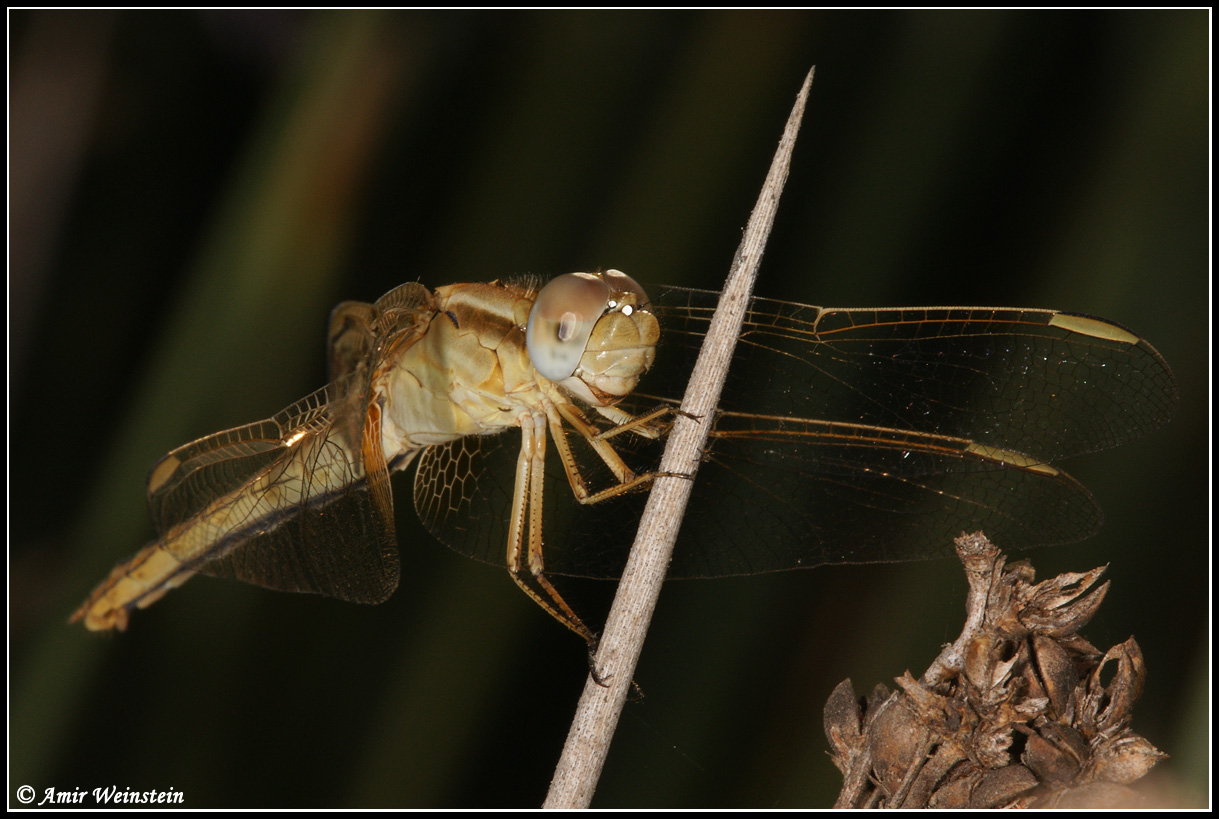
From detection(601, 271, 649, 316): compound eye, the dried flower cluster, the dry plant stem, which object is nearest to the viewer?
the dried flower cluster

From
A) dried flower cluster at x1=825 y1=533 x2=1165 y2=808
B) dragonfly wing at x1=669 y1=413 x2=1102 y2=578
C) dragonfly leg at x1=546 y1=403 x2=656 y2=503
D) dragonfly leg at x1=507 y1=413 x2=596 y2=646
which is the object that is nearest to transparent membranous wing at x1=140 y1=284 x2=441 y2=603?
dragonfly leg at x1=507 y1=413 x2=596 y2=646

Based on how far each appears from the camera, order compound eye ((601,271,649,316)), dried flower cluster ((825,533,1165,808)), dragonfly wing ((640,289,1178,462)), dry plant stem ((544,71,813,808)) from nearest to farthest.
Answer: dried flower cluster ((825,533,1165,808)), dry plant stem ((544,71,813,808)), dragonfly wing ((640,289,1178,462)), compound eye ((601,271,649,316))

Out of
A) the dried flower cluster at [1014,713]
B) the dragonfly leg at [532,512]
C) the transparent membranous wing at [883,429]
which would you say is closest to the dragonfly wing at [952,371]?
the transparent membranous wing at [883,429]

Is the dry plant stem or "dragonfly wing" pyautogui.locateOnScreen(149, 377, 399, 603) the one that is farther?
"dragonfly wing" pyautogui.locateOnScreen(149, 377, 399, 603)

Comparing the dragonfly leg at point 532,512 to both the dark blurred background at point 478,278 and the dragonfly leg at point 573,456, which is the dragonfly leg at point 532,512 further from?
the dark blurred background at point 478,278

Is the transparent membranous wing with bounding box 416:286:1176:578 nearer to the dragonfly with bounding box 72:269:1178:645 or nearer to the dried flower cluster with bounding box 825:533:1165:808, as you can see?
the dragonfly with bounding box 72:269:1178:645

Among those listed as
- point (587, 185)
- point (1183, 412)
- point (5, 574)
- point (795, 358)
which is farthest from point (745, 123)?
point (5, 574)

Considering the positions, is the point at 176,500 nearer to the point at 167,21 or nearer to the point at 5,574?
the point at 5,574
